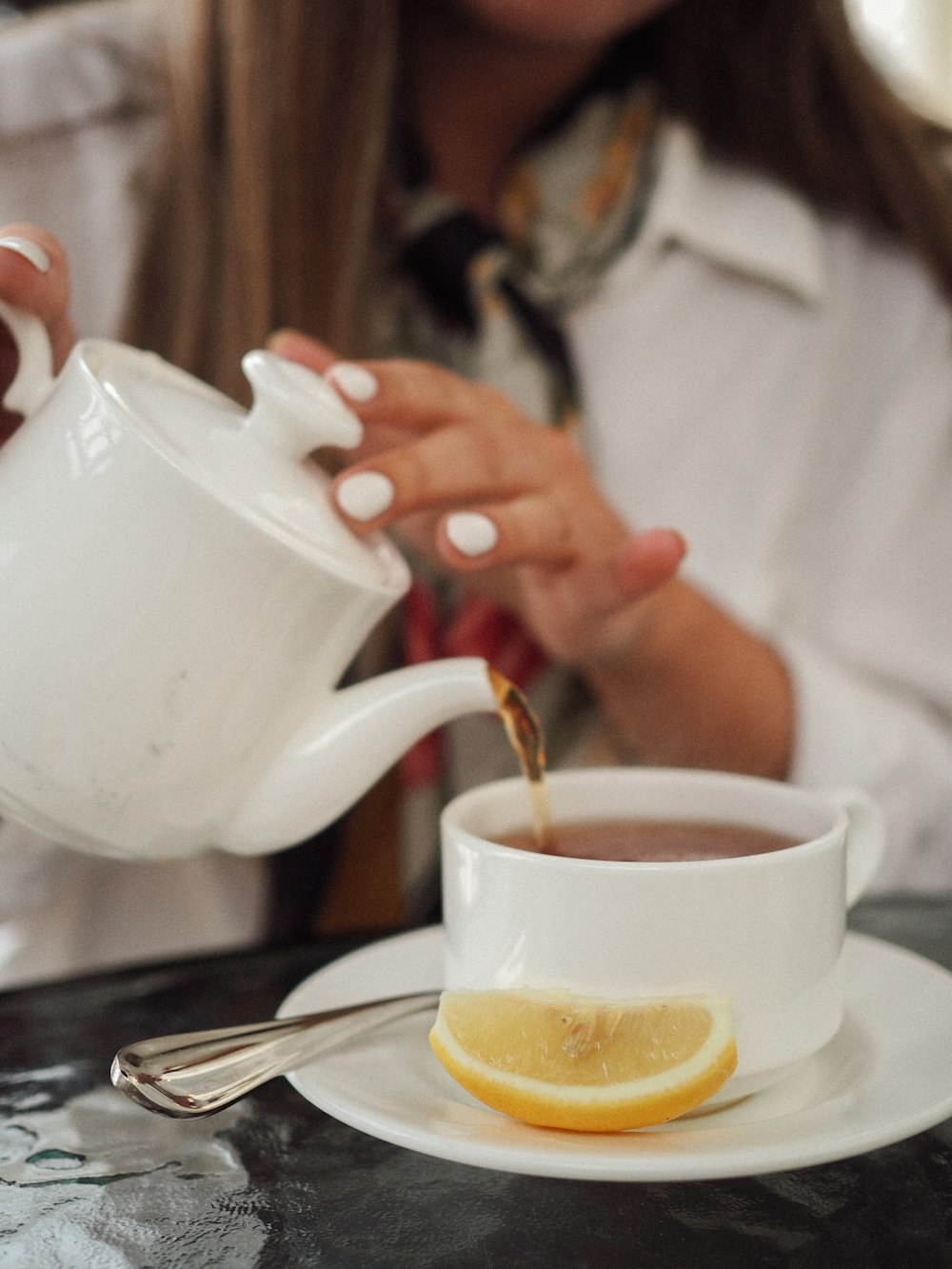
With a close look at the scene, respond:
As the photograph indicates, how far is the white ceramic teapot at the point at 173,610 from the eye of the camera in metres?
0.56

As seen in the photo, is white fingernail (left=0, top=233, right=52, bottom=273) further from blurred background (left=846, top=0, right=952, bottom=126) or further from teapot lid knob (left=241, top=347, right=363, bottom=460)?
blurred background (left=846, top=0, right=952, bottom=126)

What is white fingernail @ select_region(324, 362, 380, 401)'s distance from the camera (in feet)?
2.39

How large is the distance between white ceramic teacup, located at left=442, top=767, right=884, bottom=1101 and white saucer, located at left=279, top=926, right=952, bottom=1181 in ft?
0.09

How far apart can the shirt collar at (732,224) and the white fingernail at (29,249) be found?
1.02 metres

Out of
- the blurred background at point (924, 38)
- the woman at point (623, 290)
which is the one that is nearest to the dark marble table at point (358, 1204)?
the woman at point (623, 290)

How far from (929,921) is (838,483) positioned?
832 millimetres

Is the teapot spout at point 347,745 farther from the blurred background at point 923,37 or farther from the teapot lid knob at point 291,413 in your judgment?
the blurred background at point 923,37

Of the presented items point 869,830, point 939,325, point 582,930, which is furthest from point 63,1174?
point 939,325

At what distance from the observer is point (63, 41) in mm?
1344

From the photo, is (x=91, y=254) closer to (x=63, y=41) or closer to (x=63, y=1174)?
(x=63, y=41)

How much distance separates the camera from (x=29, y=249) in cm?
63

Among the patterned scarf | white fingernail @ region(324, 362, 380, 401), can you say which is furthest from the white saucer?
the patterned scarf

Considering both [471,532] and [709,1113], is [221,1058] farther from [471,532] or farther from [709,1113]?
[471,532]

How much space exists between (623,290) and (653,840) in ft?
3.32
